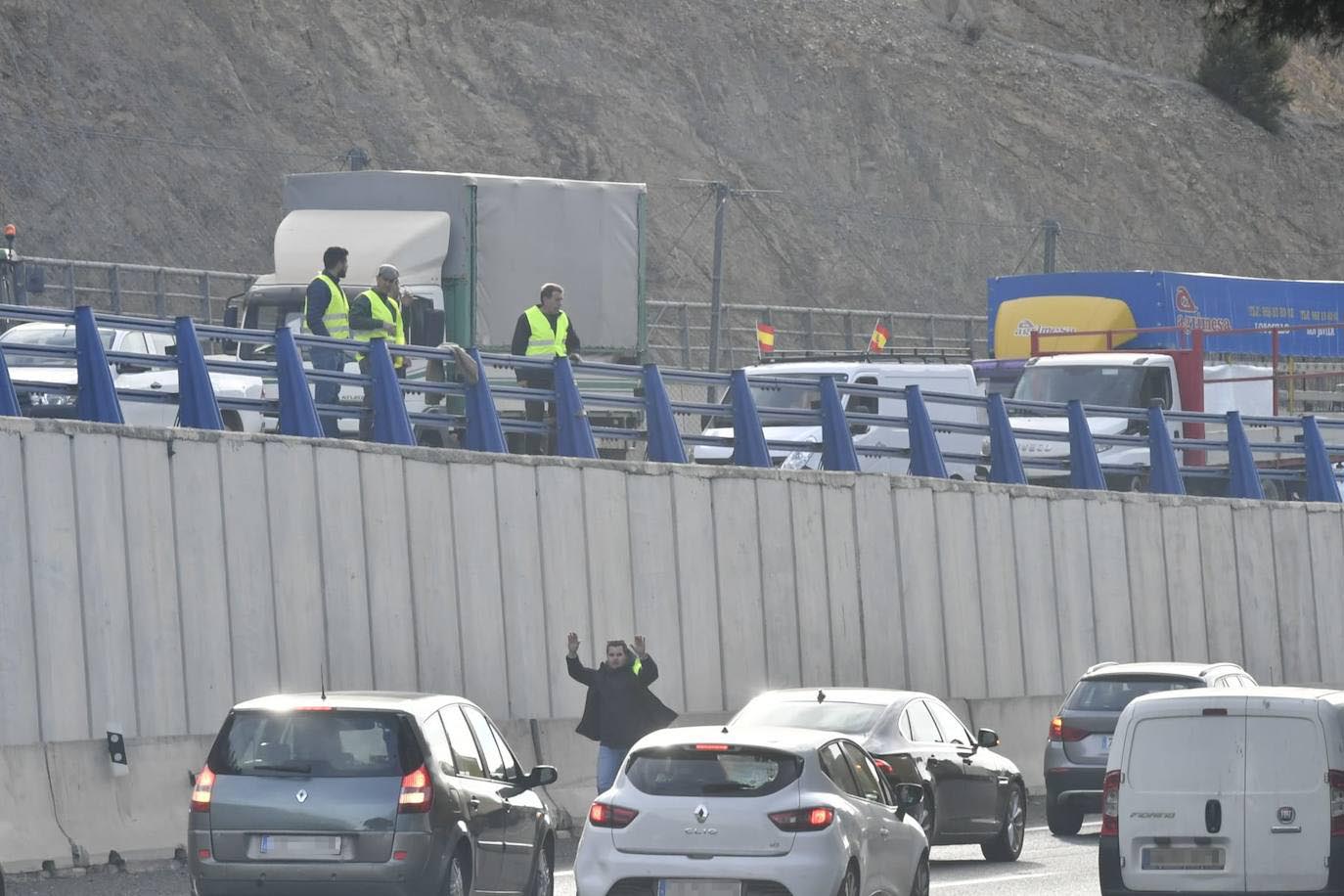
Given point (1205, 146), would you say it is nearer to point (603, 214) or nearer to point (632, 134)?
point (632, 134)

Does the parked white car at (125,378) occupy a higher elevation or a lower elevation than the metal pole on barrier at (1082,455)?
higher

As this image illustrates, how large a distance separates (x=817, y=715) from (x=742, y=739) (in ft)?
14.3

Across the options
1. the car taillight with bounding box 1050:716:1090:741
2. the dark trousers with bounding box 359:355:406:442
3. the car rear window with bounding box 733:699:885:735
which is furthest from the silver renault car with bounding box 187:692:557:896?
the car taillight with bounding box 1050:716:1090:741

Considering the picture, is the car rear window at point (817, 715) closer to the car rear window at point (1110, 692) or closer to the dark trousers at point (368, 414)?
the car rear window at point (1110, 692)

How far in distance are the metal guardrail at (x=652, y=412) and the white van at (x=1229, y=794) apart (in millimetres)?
7764

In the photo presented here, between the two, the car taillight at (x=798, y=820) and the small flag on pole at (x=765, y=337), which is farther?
the small flag on pole at (x=765, y=337)

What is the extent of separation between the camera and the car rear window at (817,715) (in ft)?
53.9

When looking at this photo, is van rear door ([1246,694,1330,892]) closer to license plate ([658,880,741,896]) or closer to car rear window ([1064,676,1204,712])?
license plate ([658,880,741,896])

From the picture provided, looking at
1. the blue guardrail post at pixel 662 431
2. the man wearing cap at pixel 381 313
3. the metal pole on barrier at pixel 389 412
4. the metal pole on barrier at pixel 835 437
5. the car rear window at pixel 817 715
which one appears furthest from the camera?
the metal pole on barrier at pixel 835 437

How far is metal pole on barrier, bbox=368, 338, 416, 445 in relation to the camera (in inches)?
779

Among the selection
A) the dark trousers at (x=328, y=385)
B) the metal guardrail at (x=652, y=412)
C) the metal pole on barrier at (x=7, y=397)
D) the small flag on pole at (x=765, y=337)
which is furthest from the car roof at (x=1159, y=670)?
the small flag on pole at (x=765, y=337)

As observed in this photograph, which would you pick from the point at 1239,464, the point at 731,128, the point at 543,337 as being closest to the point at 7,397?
the point at 543,337

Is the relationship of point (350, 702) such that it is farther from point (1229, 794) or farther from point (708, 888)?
point (1229, 794)

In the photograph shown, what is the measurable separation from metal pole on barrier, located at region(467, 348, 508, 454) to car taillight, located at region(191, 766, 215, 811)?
837 cm
